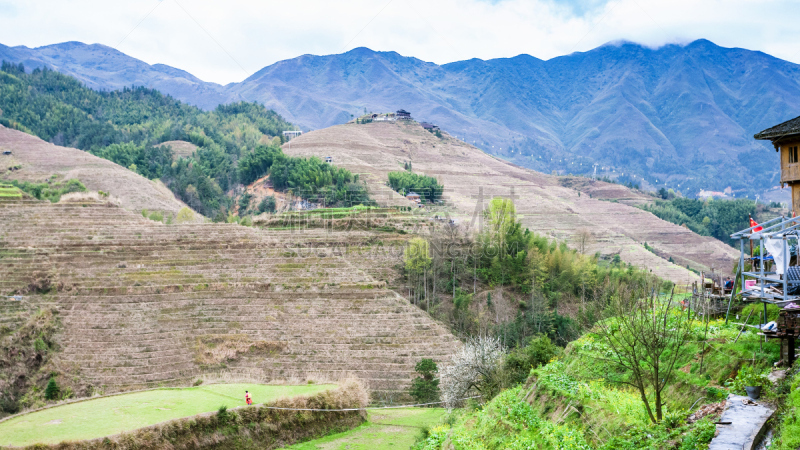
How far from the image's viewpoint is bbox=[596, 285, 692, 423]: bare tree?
902cm

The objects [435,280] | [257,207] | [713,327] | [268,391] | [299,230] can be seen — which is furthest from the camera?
[257,207]

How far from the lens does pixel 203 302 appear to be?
125ft

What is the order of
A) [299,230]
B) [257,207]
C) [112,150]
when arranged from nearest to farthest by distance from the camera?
→ [299,230]
[257,207]
[112,150]

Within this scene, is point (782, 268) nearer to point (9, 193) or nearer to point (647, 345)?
point (647, 345)

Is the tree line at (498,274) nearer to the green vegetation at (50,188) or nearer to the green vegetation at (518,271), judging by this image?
the green vegetation at (518,271)

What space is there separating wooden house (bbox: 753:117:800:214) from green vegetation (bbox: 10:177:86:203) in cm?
6131

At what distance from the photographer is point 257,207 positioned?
79.9 m

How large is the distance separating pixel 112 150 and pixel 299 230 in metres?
57.0

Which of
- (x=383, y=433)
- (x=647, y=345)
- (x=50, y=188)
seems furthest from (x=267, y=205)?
(x=647, y=345)

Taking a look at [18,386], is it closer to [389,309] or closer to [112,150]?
[389,309]

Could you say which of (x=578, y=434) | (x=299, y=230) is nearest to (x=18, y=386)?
(x=299, y=230)

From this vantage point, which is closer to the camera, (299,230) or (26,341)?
(26,341)

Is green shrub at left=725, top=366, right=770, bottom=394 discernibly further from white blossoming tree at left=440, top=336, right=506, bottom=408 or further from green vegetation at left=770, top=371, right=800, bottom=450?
white blossoming tree at left=440, top=336, right=506, bottom=408

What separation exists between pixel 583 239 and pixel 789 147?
5149 cm
